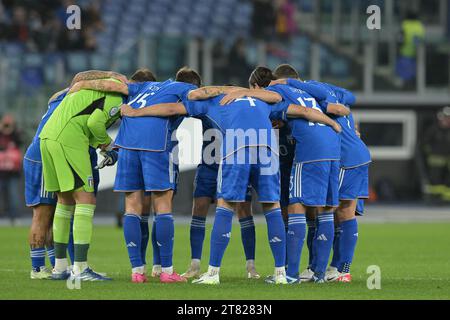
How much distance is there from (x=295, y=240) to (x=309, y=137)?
3.42 ft

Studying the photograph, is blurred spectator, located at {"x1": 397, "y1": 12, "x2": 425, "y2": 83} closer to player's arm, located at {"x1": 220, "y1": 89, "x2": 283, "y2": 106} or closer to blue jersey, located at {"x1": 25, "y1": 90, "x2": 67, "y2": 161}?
blue jersey, located at {"x1": 25, "y1": 90, "x2": 67, "y2": 161}

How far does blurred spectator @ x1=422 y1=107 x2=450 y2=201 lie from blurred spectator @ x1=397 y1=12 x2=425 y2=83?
1725mm

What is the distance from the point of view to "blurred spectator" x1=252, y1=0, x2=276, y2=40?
101 feet

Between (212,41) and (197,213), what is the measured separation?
59.7ft

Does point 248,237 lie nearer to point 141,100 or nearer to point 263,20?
point 141,100

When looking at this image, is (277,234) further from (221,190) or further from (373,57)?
(373,57)

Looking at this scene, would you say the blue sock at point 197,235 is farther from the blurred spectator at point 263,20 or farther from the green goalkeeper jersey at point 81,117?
the blurred spectator at point 263,20

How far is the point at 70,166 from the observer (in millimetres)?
11508

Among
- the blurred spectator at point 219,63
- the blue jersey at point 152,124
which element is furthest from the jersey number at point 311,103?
the blurred spectator at point 219,63

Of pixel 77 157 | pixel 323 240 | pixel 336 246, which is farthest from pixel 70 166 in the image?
pixel 336 246

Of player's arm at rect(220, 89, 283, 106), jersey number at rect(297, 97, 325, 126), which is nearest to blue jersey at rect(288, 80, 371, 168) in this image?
jersey number at rect(297, 97, 325, 126)

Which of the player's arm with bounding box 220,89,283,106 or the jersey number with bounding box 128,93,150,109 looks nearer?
the player's arm with bounding box 220,89,283,106

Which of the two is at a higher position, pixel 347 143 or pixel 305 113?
pixel 305 113
